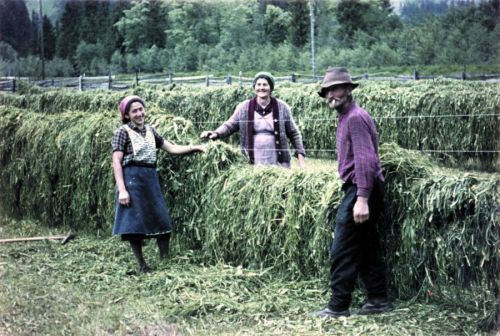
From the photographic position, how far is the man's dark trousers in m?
4.10

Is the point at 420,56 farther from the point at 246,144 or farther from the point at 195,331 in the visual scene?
the point at 195,331

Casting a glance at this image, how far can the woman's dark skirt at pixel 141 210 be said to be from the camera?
18.1ft

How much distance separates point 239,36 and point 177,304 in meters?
17.7

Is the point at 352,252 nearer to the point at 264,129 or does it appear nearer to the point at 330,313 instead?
the point at 330,313

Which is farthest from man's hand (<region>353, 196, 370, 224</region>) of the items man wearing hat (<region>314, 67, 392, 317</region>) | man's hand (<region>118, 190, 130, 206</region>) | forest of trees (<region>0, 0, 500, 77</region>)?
forest of trees (<region>0, 0, 500, 77</region>)

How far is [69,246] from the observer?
22.1 feet

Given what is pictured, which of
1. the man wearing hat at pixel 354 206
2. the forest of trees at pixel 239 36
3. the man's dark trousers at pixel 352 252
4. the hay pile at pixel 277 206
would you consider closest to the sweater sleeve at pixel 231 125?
the hay pile at pixel 277 206

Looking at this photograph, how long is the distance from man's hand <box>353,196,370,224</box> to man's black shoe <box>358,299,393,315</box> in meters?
0.65

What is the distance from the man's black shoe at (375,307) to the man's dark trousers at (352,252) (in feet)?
0.13

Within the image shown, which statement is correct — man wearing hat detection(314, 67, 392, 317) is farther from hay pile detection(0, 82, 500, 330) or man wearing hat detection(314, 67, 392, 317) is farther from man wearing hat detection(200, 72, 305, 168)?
man wearing hat detection(200, 72, 305, 168)

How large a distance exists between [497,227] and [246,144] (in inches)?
113

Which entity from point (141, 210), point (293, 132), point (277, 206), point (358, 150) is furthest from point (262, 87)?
point (358, 150)

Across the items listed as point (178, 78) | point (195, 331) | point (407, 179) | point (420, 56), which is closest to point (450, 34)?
point (420, 56)

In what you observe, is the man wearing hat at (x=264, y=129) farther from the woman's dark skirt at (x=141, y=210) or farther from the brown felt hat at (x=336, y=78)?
the brown felt hat at (x=336, y=78)
